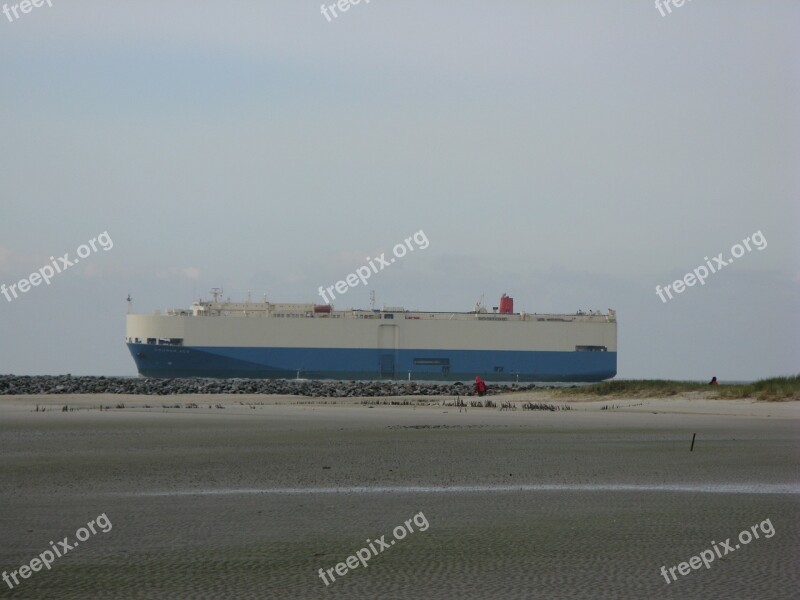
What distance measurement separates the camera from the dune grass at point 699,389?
27.1 m

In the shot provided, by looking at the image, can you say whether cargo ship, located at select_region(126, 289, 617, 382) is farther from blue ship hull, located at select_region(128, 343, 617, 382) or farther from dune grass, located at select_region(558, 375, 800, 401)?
dune grass, located at select_region(558, 375, 800, 401)

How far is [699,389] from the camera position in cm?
2958

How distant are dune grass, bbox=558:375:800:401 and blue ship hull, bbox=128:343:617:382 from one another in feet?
108

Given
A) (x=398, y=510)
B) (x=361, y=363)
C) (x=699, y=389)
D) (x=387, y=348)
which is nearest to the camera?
(x=398, y=510)

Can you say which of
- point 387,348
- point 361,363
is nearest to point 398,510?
point 361,363

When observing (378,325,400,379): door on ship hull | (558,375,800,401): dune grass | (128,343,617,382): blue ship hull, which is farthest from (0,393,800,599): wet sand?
(378,325,400,379): door on ship hull

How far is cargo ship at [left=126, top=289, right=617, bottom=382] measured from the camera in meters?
65.7

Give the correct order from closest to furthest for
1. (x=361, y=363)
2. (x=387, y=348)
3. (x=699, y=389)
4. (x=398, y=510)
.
→ (x=398, y=510)
(x=699, y=389)
(x=361, y=363)
(x=387, y=348)

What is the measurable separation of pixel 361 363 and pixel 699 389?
128 feet

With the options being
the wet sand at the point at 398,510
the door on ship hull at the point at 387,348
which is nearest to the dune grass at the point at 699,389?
the wet sand at the point at 398,510

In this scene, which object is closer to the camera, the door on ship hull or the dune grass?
the dune grass

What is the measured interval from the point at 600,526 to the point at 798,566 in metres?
1.61

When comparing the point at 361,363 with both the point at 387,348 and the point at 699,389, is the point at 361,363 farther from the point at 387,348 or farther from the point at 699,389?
the point at 699,389

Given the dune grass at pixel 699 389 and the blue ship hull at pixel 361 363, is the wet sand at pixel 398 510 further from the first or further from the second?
the blue ship hull at pixel 361 363
